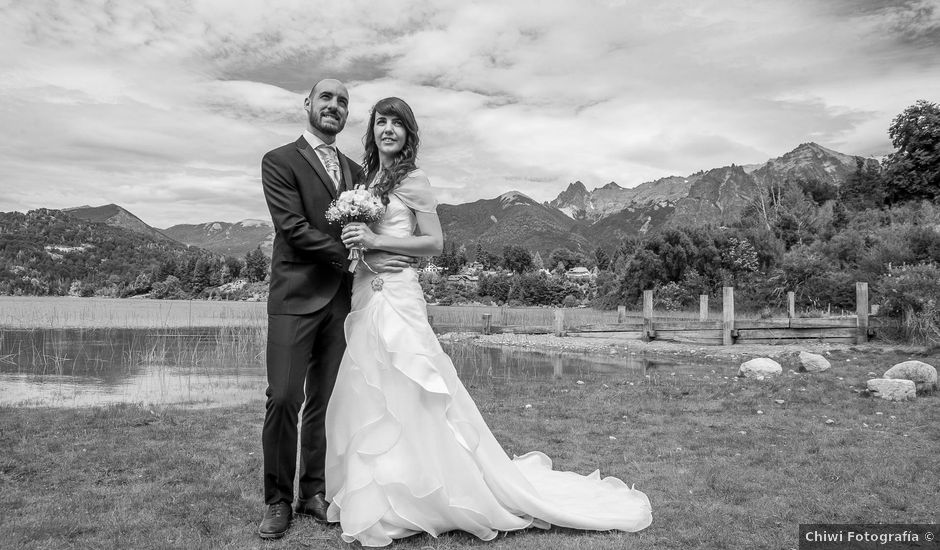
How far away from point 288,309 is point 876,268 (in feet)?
82.7

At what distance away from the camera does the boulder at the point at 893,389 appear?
8281mm

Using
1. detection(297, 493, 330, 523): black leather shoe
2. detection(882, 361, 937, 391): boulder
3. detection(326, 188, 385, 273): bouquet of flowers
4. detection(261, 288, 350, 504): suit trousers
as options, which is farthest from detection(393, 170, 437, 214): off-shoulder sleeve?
detection(882, 361, 937, 391): boulder

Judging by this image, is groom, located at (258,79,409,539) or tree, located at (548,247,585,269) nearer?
groom, located at (258,79,409,539)

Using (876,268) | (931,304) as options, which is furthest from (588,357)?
(876,268)

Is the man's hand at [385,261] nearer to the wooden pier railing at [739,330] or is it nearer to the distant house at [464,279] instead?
the wooden pier railing at [739,330]

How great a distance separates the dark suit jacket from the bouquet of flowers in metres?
0.16

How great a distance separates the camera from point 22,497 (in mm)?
4363

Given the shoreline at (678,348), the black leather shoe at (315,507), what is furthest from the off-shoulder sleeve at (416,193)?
the shoreline at (678,348)

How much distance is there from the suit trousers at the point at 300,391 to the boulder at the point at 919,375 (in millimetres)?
8857

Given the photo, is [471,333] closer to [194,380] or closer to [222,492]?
[194,380]

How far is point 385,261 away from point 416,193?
534mm

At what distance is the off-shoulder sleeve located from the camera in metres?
4.10

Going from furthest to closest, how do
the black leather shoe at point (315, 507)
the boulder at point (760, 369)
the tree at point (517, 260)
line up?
the tree at point (517, 260)
the boulder at point (760, 369)
the black leather shoe at point (315, 507)

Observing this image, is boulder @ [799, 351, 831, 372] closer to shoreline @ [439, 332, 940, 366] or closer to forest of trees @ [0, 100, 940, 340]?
shoreline @ [439, 332, 940, 366]
